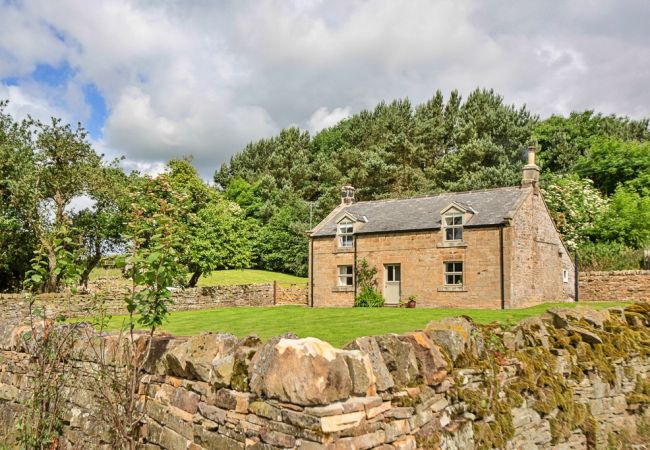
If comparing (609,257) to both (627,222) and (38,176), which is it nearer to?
(627,222)

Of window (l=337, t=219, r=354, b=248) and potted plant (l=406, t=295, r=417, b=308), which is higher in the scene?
window (l=337, t=219, r=354, b=248)

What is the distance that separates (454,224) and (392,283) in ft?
16.8

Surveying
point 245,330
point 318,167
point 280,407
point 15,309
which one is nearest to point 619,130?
point 318,167

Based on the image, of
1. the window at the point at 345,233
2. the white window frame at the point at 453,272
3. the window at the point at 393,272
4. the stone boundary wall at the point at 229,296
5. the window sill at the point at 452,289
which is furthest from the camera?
the window at the point at 345,233

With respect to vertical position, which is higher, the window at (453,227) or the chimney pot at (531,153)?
the chimney pot at (531,153)

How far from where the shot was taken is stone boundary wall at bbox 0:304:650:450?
4.50 meters

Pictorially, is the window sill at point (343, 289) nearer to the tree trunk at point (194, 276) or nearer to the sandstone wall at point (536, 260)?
the sandstone wall at point (536, 260)

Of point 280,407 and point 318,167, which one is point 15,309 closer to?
point 280,407

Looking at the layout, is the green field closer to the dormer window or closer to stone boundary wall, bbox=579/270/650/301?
the dormer window

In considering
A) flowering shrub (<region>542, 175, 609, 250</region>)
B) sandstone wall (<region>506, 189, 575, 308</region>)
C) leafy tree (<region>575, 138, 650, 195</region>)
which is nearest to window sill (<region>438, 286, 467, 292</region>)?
sandstone wall (<region>506, 189, 575, 308</region>)

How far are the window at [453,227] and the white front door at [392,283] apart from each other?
366 cm

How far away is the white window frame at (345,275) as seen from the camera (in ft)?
105

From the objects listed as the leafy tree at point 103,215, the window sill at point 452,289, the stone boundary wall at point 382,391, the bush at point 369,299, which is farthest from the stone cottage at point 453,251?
the stone boundary wall at point 382,391

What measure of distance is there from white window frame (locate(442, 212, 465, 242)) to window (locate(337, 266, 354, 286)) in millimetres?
6825
